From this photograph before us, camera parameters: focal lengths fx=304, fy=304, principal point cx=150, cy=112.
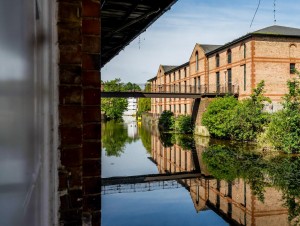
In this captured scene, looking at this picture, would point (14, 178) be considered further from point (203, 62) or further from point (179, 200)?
point (203, 62)

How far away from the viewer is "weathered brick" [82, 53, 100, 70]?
2.14m

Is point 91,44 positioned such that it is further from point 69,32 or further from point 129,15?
point 129,15

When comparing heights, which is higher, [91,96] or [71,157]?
[91,96]

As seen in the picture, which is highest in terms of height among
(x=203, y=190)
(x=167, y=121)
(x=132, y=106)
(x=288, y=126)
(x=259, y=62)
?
(x=259, y=62)

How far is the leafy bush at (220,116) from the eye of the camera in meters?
28.0

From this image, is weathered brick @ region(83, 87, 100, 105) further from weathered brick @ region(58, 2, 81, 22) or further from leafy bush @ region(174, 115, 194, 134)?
leafy bush @ region(174, 115, 194, 134)

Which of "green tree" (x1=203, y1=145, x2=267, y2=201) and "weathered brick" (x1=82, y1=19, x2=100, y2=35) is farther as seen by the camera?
"green tree" (x1=203, y1=145, x2=267, y2=201)

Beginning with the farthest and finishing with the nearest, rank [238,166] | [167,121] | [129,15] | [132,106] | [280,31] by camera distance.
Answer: [132,106] → [167,121] → [280,31] → [238,166] → [129,15]

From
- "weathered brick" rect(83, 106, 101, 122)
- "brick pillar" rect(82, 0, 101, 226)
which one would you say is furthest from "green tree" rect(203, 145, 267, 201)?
"weathered brick" rect(83, 106, 101, 122)

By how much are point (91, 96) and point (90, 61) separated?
25 centimetres

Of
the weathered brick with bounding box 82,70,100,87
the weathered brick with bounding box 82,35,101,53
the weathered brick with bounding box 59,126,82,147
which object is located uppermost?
the weathered brick with bounding box 82,35,101,53

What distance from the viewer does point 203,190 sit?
13.0 metres

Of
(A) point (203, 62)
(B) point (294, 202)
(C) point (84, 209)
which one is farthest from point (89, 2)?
(A) point (203, 62)

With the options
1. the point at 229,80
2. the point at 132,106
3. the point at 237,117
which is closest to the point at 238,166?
the point at 237,117
